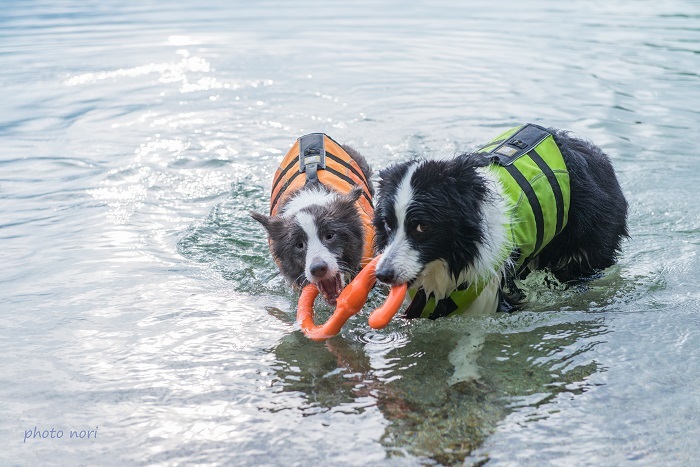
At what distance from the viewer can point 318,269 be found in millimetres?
5469

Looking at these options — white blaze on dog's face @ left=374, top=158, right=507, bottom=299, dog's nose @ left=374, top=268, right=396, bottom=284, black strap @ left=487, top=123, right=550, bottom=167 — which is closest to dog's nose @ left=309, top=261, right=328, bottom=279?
white blaze on dog's face @ left=374, top=158, right=507, bottom=299

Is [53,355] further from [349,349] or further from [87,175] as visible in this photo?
[87,175]

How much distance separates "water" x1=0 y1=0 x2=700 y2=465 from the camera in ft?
13.5

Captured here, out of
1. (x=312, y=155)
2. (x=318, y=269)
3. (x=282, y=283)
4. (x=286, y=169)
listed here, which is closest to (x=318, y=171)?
(x=312, y=155)

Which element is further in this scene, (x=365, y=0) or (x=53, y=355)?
(x=365, y=0)

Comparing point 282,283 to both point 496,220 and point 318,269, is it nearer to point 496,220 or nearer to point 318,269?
point 318,269

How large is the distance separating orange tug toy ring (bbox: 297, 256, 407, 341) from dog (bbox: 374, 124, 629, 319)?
0.46ft

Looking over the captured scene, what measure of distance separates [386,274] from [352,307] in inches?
22.9

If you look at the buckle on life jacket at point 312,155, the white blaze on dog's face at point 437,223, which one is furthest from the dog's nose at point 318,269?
the buckle on life jacket at point 312,155

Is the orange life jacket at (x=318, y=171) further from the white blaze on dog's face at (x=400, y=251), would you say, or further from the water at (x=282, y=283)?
the white blaze on dog's face at (x=400, y=251)

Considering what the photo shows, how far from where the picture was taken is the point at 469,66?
44.7 feet

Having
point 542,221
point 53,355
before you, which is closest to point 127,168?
point 53,355

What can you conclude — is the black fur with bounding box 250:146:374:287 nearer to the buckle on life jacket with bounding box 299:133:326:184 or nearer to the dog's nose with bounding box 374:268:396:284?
the buckle on life jacket with bounding box 299:133:326:184

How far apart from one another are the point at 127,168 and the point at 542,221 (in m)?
5.54
